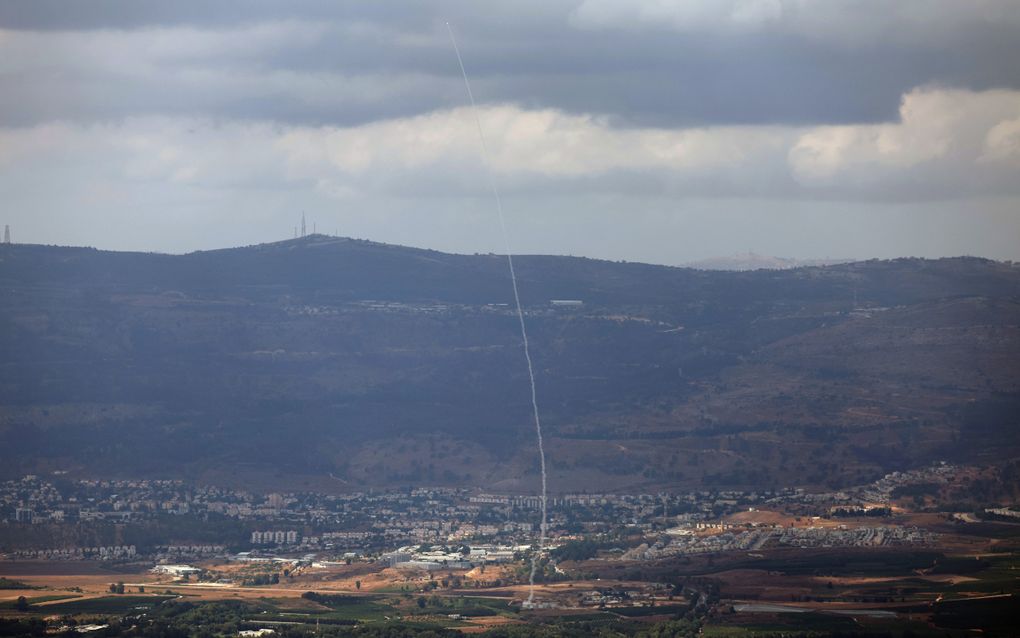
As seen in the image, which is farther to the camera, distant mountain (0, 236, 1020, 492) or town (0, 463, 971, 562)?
distant mountain (0, 236, 1020, 492)

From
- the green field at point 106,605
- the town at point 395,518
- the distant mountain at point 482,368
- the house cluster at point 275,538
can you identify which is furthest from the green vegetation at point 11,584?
the distant mountain at point 482,368

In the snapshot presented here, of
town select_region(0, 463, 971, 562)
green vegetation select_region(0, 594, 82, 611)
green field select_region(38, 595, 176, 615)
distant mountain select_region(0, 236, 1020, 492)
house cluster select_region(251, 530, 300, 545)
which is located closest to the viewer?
green field select_region(38, 595, 176, 615)

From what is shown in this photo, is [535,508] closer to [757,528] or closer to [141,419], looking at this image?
[757,528]

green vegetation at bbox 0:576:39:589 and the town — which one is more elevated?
the town

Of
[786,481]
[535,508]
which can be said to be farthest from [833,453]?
[535,508]

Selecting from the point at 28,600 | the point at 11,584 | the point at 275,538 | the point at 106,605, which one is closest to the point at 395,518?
the point at 275,538

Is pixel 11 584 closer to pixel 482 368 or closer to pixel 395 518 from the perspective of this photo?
pixel 395 518

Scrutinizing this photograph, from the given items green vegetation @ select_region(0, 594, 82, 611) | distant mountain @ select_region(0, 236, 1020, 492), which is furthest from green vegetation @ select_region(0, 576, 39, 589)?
distant mountain @ select_region(0, 236, 1020, 492)

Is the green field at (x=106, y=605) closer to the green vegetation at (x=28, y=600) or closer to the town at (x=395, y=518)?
the green vegetation at (x=28, y=600)

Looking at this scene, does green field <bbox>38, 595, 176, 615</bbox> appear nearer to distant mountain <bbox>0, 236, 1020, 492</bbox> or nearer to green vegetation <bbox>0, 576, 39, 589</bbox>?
green vegetation <bbox>0, 576, 39, 589</bbox>
